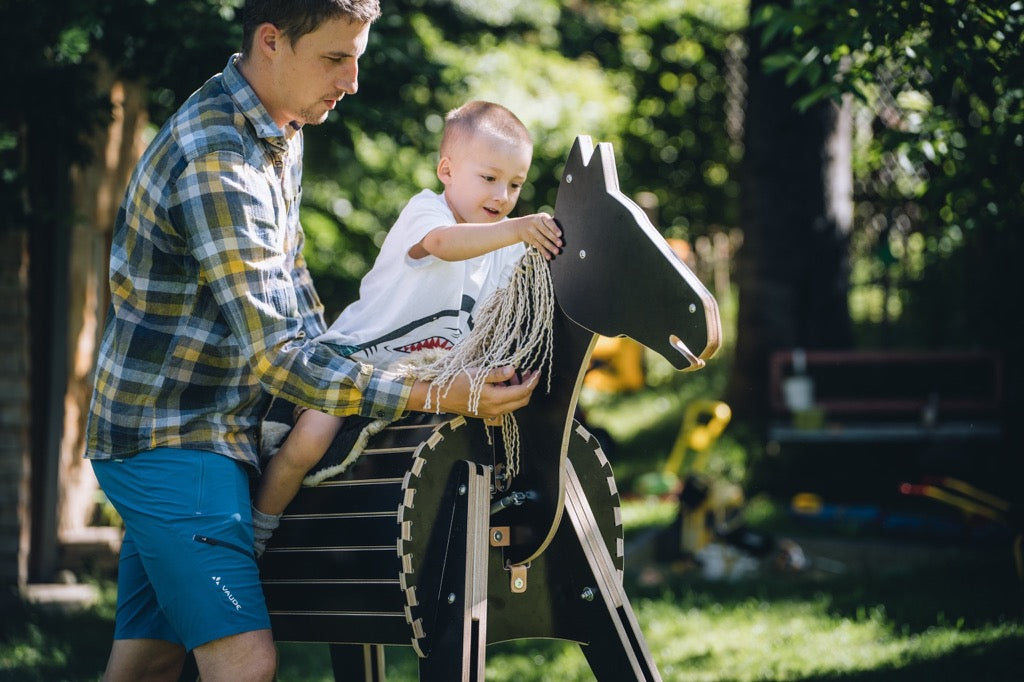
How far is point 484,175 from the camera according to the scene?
9.12 feet

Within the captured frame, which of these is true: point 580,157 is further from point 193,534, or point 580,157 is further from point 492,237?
point 193,534

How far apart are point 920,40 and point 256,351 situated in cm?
289

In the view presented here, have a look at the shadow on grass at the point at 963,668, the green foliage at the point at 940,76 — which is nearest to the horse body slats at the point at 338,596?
the shadow on grass at the point at 963,668

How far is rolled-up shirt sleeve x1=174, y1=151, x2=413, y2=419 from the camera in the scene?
234cm

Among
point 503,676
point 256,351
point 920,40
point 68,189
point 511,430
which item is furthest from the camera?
point 68,189

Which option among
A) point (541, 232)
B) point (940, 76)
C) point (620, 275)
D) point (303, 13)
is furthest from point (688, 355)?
point (940, 76)

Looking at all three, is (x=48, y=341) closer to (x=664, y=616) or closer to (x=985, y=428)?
(x=664, y=616)

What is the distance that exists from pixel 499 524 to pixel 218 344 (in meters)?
0.79

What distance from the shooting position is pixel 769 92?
835cm

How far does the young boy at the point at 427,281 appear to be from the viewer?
106 inches

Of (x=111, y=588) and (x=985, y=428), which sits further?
(x=985, y=428)

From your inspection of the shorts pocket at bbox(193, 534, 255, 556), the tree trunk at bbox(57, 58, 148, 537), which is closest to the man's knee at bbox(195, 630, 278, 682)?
the shorts pocket at bbox(193, 534, 255, 556)

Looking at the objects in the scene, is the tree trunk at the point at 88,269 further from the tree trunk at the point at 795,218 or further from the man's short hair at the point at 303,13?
the tree trunk at the point at 795,218

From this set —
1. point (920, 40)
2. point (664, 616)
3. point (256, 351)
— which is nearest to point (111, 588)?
point (664, 616)
